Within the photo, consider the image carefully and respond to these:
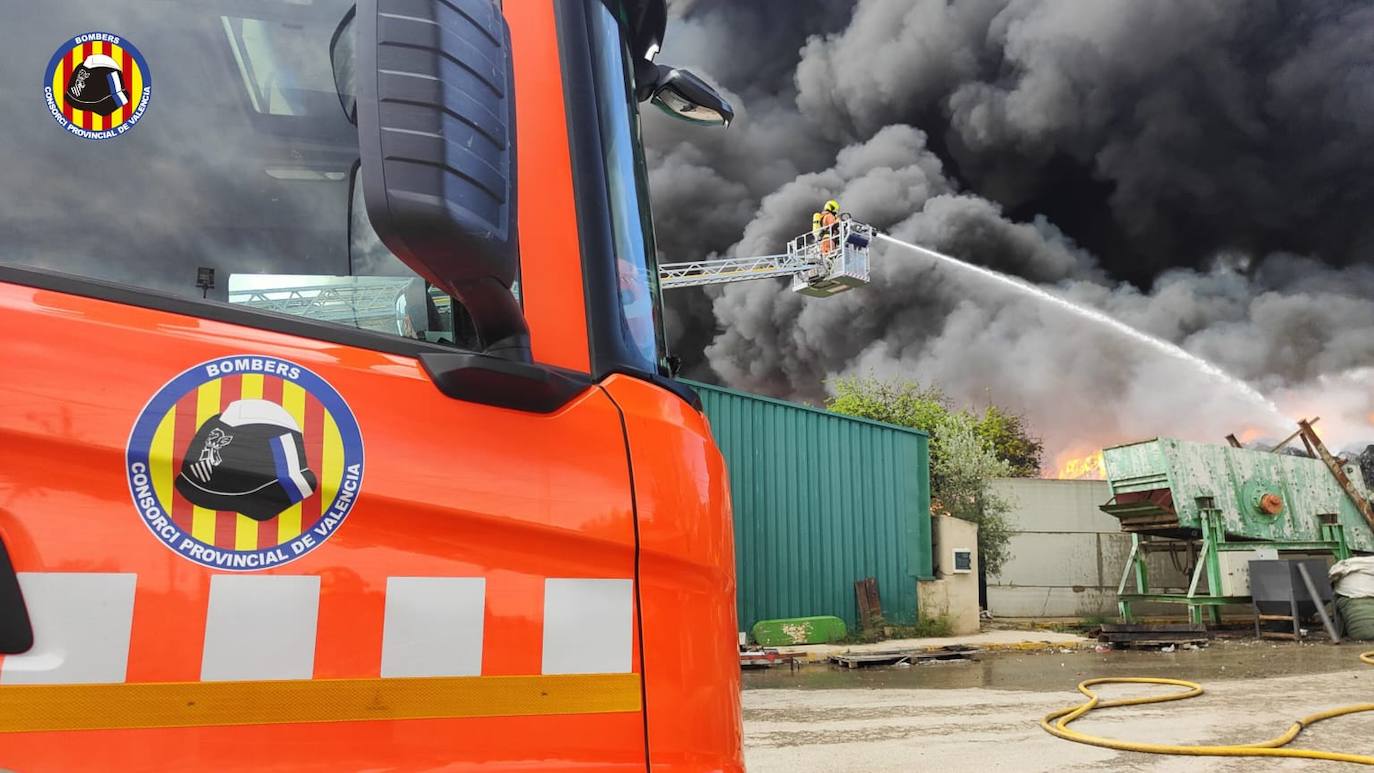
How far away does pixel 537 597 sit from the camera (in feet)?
4.59

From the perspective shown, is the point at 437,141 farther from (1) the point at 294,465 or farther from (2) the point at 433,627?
(2) the point at 433,627

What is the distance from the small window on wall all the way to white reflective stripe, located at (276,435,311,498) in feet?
46.4

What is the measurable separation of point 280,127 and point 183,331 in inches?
19.9

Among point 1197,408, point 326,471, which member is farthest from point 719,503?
point 1197,408

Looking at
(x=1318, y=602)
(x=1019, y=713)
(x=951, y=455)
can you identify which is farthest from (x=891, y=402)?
(x=1019, y=713)

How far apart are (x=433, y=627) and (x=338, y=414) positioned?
355 mm

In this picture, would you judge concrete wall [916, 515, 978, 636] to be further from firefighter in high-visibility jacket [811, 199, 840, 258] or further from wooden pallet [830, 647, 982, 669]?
firefighter in high-visibility jacket [811, 199, 840, 258]

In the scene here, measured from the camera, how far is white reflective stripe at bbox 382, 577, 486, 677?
4.35 ft

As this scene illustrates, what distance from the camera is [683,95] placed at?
2.53 metres

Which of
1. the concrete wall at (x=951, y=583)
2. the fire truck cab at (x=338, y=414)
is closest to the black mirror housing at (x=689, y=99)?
the fire truck cab at (x=338, y=414)

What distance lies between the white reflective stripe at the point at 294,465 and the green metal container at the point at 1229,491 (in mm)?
14903

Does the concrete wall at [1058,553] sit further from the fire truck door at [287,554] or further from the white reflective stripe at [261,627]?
the white reflective stripe at [261,627]

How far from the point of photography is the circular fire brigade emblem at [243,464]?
1.27m

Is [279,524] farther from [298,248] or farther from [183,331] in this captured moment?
[298,248]
